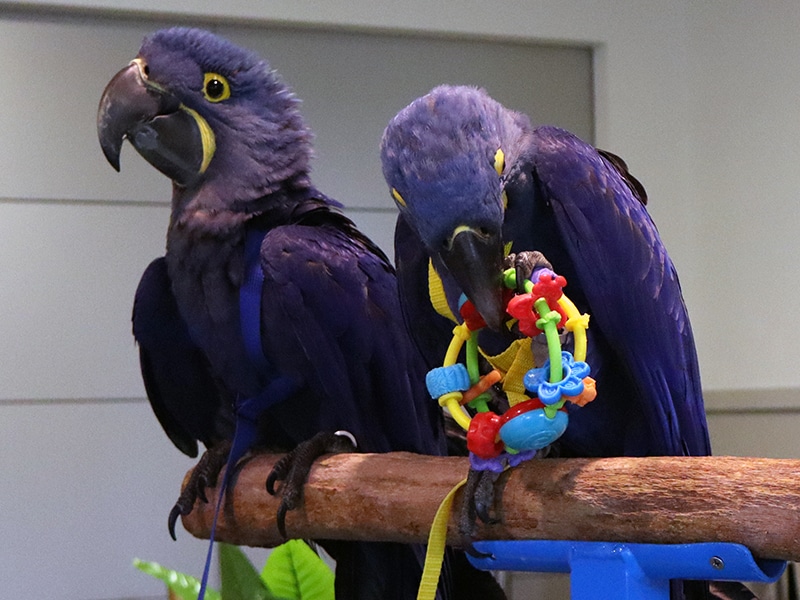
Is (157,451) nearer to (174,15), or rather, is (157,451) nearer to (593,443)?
(174,15)

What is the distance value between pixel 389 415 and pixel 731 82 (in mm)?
1496

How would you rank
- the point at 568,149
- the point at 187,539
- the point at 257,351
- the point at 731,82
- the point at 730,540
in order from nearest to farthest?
the point at 730,540 → the point at 568,149 → the point at 257,351 → the point at 187,539 → the point at 731,82

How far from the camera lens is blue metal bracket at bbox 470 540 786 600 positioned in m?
0.62

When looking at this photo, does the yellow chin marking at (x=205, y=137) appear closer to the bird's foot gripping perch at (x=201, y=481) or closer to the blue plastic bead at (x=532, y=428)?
the bird's foot gripping perch at (x=201, y=481)

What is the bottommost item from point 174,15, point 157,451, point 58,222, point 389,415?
point 157,451

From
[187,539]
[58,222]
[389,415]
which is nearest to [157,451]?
[187,539]

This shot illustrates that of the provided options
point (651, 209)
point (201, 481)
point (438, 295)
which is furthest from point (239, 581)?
point (651, 209)

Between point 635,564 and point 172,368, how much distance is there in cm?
→ 73

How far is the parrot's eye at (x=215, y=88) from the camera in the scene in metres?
1.12

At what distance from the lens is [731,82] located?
216 centimetres

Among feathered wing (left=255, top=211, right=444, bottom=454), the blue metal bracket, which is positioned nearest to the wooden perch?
the blue metal bracket

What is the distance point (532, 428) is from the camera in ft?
2.17

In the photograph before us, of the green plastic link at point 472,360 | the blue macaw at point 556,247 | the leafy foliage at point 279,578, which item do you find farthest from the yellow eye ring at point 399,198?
the leafy foliage at point 279,578

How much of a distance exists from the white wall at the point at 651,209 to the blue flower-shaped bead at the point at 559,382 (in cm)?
137
